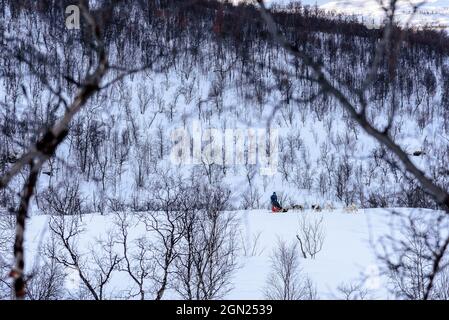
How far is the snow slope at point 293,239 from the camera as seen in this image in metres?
17.3

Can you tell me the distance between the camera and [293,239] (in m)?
21.5

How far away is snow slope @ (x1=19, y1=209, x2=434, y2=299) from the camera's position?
17.3 metres

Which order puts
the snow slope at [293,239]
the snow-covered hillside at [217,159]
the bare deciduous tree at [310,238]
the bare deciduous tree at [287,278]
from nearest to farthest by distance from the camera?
the snow-covered hillside at [217,159] → the bare deciduous tree at [287,278] → the snow slope at [293,239] → the bare deciduous tree at [310,238]

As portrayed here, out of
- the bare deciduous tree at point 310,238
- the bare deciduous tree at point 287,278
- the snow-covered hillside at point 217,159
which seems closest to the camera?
the snow-covered hillside at point 217,159

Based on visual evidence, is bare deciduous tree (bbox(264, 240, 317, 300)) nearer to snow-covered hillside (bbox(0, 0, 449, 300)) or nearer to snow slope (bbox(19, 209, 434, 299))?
snow-covered hillside (bbox(0, 0, 449, 300))

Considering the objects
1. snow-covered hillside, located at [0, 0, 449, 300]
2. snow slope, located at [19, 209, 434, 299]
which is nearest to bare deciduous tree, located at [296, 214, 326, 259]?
snow-covered hillside, located at [0, 0, 449, 300]

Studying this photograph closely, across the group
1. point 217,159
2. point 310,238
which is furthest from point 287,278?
point 217,159

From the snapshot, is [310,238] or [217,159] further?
[217,159]

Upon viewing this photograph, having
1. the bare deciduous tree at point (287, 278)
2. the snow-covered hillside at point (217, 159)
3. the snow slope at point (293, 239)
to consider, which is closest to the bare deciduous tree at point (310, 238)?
the snow-covered hillside at point (217, 159)

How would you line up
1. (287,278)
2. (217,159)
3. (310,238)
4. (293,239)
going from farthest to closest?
(217,159)
(310,238)
(293,239)
(287,278)

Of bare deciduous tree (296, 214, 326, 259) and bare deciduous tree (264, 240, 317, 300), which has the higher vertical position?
bare deciduous tree (296, 214, 326, 259)

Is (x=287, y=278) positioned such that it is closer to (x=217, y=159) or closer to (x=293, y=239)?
(x=293, y=239)

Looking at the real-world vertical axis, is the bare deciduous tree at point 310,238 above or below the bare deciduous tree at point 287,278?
above

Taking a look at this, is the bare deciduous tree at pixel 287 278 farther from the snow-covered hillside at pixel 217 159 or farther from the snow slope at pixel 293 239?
the snow slope at pixel 293 239
